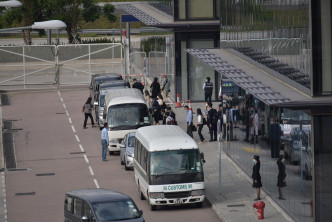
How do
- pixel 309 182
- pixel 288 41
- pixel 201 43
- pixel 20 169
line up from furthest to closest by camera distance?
pixel 201 43 < pixel 20 169 < pixel 288 41 < pixel 309 182

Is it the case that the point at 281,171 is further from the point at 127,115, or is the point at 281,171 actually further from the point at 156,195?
the point at 127,115

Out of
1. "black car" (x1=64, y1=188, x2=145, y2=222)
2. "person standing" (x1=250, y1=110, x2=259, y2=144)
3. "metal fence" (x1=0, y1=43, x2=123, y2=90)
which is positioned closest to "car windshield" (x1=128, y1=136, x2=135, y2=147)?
"person standing" (x1=250, y1=110, x2=259, y2=144)

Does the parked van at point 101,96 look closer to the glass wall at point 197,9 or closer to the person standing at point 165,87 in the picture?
the person standing at point 165,87

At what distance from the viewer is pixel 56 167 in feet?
111

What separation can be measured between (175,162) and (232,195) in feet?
8.88

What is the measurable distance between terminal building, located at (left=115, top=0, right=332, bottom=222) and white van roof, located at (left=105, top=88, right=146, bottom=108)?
409 cm

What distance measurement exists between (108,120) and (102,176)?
543 cm


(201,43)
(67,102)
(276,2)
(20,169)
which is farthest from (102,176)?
(67,102)

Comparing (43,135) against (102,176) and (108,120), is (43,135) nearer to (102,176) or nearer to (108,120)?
(108,120)

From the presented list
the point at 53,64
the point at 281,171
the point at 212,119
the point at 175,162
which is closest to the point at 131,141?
the point at 212,119

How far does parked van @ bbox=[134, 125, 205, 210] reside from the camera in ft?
85.9

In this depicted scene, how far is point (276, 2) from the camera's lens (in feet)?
85.7

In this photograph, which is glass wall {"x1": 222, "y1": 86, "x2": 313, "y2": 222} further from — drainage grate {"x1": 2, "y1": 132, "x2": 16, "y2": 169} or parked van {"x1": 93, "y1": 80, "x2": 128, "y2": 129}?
parked van {"x1": 93, "y1": 80, "x2": 128, "y2": 129}

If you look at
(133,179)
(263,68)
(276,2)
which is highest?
(276,2)
